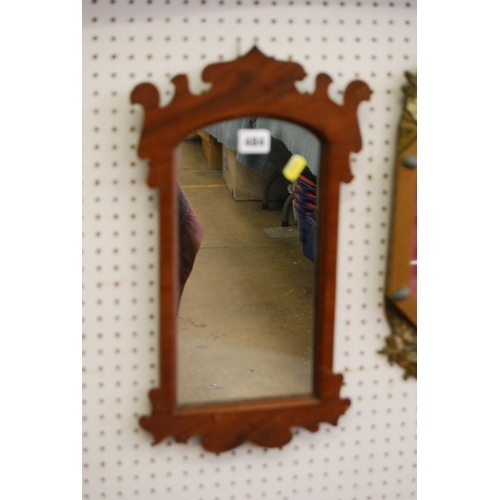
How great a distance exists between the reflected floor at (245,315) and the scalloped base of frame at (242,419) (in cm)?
30

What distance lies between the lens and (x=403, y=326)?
6.09ft

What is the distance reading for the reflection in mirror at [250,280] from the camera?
3.29 metres

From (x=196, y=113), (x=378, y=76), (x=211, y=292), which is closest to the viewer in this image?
(x=196, y=113)

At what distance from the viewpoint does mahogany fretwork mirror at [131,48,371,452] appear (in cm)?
160

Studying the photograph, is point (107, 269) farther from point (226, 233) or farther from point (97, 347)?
point (226, 233)

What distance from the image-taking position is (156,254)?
1.73 meters

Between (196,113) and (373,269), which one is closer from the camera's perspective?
(196,113)

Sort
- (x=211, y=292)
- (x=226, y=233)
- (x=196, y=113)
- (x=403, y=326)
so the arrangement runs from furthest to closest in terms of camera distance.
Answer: (x=226, y=233) < (x=211, y=292) < (x=403, y=326) < (x=196, y=113)

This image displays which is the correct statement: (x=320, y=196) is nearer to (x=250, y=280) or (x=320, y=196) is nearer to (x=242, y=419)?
(x=242, y=419)

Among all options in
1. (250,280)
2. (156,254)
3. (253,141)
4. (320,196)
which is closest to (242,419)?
(156,254)

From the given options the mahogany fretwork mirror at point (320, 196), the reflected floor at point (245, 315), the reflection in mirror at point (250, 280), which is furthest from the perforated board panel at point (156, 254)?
the reflected floor at point (245, 315)

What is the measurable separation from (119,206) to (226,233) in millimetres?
4231

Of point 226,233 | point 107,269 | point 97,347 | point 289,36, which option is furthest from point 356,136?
point 226,233

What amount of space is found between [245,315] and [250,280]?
0.66m
